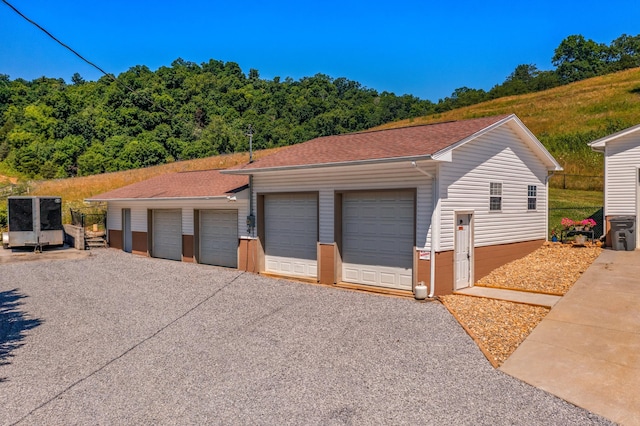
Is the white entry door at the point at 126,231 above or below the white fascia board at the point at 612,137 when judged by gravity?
below

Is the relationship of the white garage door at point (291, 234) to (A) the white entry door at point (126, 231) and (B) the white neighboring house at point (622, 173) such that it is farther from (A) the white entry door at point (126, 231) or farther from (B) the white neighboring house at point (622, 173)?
(A) the white entry door at point (126, 231)

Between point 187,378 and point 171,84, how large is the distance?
44884 millimetres

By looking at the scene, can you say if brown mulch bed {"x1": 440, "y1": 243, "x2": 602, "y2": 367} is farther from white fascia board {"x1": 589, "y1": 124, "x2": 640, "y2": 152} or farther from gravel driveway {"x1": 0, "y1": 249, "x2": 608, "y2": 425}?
white fascia board {"x1": 589, "y1": 124, "x2": 640, "y2": 152}

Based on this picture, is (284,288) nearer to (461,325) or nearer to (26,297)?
(461,325)

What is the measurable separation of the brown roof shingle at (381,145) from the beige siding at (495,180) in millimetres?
538

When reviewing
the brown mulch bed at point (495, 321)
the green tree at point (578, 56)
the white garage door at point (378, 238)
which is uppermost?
the green tree at point (578, 56)

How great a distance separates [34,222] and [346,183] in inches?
671

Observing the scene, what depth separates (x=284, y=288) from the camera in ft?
39.1

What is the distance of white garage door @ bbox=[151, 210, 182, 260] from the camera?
18156 mm

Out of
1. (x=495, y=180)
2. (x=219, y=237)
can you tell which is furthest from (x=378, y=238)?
(x=219, y=237)

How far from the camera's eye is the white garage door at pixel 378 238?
429 inches

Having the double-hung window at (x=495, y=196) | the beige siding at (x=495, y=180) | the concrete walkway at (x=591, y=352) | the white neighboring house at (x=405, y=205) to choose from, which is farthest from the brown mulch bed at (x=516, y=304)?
the double-hung window at (x=495, y=196)

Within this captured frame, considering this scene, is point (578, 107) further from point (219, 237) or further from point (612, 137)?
point (219, 237)

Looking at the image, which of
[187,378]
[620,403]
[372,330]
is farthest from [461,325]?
[187,378]
